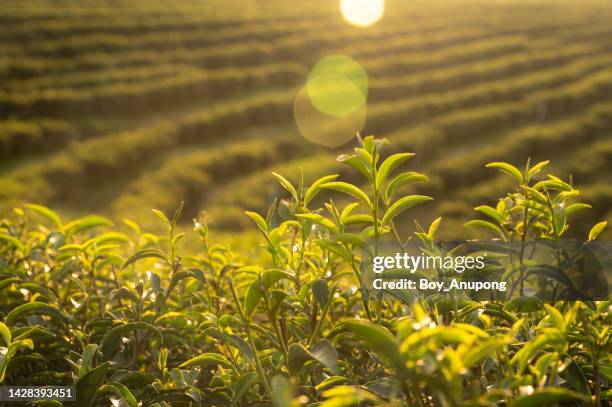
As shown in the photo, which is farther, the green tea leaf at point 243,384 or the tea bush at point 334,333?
the green tea leaf at point 243,384

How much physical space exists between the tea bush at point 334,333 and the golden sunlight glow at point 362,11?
70.0ft

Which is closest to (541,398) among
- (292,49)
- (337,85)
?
(337,85)

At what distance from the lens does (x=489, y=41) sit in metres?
20.4

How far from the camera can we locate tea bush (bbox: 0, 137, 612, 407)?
596 millimetres

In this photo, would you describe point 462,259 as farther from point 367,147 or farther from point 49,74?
point 49,74

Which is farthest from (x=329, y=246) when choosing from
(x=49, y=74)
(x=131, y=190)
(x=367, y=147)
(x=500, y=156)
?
(x=49, y=74)

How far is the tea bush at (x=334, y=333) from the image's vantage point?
1.95 feet

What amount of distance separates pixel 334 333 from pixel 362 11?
79.7ft

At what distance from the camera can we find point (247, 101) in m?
14.5

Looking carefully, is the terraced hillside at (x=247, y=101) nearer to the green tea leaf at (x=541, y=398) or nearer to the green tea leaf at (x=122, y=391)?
the green tea leaf at (x=122, y=391)

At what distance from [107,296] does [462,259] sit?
67cm

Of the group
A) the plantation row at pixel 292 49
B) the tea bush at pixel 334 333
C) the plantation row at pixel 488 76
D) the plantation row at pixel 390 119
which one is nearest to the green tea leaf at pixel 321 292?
the tea bush at pixel 334 333

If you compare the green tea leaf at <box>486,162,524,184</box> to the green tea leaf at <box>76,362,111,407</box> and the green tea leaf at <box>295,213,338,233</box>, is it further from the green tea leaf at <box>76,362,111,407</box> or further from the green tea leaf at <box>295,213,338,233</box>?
the green tea leaf at <box>76,362,111,407</box>

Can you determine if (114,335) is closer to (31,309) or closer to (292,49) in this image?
(31,309)
